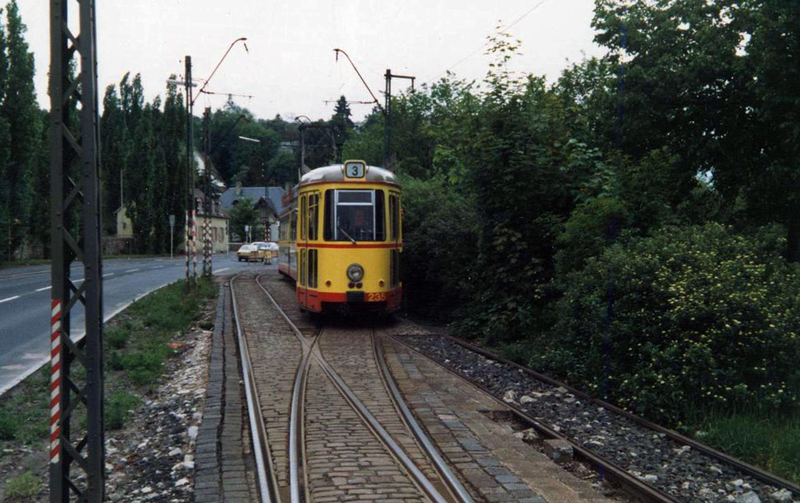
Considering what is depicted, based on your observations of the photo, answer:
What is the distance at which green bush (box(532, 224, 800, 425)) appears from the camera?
26.4ft

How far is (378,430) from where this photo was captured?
7703 millimetres

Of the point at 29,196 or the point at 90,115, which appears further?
the point at 29,196

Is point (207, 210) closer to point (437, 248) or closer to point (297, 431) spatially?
point (437, 248)

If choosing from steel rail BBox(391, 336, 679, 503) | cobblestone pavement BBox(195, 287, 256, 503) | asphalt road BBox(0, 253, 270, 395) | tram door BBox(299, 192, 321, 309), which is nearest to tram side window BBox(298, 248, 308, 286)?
tram door BBox(299, 192, 321, 309)

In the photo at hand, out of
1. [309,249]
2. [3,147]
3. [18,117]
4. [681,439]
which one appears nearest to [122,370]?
[309,249]

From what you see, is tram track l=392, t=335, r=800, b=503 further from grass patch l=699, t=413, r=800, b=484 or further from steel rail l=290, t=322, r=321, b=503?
steel rail l=290, t=322, r=321, b=503

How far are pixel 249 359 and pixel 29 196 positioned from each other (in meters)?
36.1

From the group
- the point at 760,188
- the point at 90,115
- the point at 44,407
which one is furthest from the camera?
the point at 760,188

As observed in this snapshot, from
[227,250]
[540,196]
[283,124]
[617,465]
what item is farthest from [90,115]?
[283,124]

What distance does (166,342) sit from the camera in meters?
14.7

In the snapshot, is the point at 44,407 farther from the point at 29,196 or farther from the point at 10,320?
the point at 29,196

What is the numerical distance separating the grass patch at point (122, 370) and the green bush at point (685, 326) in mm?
5927

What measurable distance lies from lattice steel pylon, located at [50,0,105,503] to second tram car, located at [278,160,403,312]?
31.7ft

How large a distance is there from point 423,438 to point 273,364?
463 centimetres
